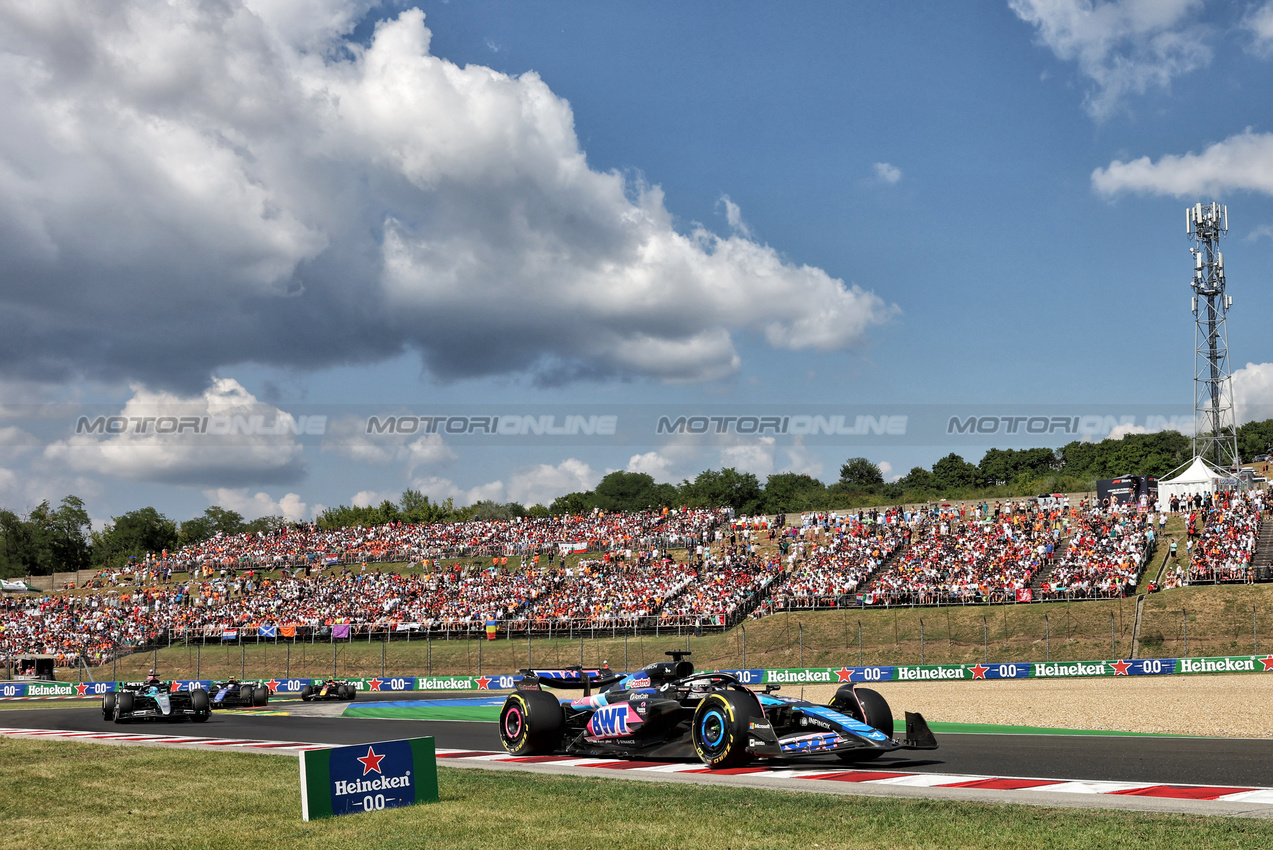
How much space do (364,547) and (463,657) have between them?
2556cm

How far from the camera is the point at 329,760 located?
8.80 metres

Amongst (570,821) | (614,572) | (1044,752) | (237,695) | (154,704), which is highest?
(570,821)

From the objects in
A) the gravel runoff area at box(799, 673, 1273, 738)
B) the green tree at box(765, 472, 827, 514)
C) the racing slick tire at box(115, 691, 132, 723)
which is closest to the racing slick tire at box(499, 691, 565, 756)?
the gravel runoff area at box(799, 673, 1273, 738)

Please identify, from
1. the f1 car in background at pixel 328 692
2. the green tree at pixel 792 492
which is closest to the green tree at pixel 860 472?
the green tree at pixel 792 492

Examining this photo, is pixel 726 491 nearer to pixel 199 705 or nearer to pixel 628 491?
pixel 628 491

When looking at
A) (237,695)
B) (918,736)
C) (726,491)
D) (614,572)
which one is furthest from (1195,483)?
(726,491)

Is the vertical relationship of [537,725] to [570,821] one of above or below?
below

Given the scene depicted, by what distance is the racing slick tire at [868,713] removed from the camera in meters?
12.7

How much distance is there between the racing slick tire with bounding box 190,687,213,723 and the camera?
967 inches

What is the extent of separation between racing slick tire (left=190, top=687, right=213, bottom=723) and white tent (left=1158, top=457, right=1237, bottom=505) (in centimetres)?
4270

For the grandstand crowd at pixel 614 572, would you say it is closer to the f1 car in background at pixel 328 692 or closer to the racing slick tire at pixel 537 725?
the f1 car in background at pixel 328 692

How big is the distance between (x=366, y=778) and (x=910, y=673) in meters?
27.8

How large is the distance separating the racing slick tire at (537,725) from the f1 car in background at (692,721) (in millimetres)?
14

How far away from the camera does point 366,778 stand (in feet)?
29.7
